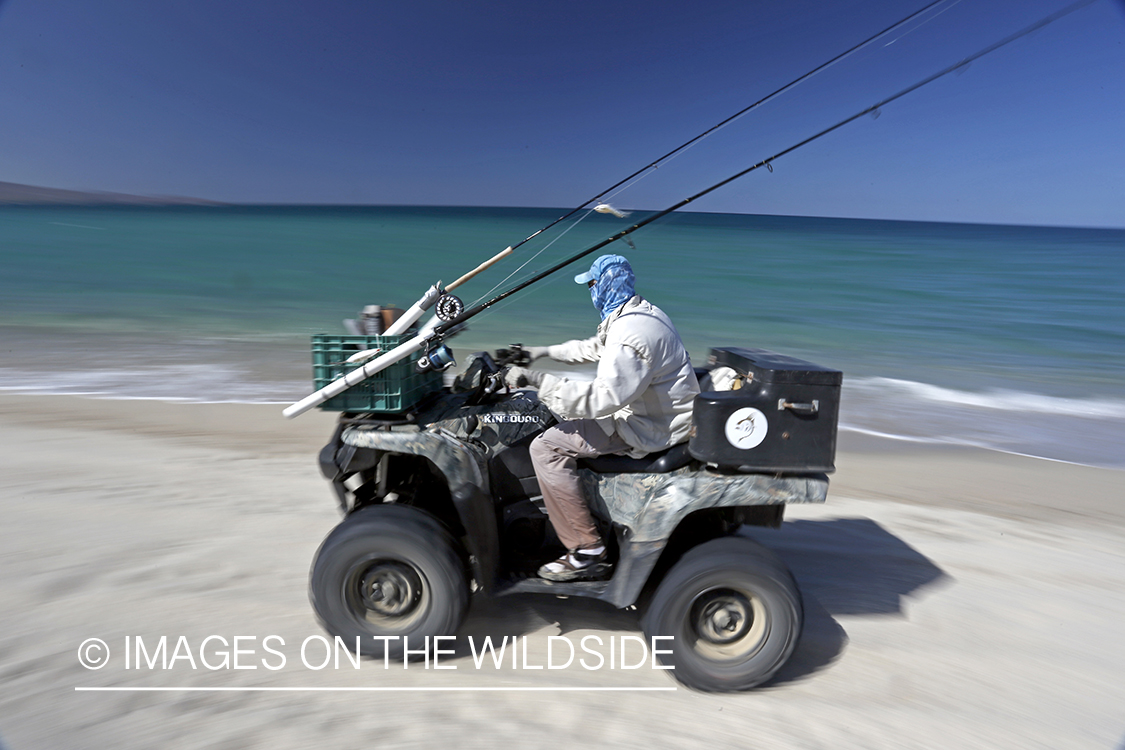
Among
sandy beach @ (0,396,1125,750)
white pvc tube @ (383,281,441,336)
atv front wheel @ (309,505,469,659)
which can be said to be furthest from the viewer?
white pvc tube @ (383,281,441,336)

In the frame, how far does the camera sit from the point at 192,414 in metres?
7.39

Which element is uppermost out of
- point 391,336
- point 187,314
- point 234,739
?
point 187,314

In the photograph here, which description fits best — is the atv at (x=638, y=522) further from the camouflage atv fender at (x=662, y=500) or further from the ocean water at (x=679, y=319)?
the ocean water at (x=679, y=319)

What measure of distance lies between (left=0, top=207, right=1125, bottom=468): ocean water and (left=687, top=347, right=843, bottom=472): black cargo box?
3.18 ft

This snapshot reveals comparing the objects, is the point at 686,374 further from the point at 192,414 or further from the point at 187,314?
the point at 187,314

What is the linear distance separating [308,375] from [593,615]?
7856 millimetres

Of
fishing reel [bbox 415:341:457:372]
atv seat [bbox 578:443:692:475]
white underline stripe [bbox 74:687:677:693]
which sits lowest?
white underline stripe [bbox 74:687:677:693]

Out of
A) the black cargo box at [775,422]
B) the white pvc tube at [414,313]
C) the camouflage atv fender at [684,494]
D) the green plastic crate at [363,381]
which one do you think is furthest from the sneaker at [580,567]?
the white pvc tube at [414,313]

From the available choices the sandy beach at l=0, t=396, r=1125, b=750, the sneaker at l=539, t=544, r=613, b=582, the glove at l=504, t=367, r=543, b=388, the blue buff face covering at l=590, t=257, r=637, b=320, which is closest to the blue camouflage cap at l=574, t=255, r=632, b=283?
the blue buff face covering at l=590, t=257, r=637, b=320

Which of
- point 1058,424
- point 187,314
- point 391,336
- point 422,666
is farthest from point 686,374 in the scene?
point 187,314

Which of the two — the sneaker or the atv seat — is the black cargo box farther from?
the sneaker

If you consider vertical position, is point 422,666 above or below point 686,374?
below

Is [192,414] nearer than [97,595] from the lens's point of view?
No

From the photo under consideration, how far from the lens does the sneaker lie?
3.21 m
